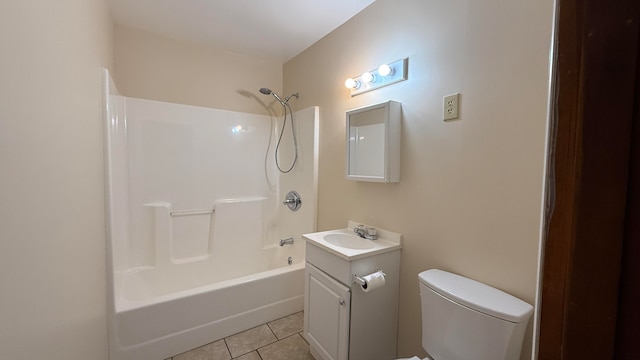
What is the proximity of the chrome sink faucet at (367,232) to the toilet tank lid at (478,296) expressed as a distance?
1.56 ft

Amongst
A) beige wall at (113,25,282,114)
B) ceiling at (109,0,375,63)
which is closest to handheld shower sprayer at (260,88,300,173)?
beige wall at (113,25,282,114)

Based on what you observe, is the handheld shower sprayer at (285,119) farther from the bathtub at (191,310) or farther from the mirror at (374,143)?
the bathtub at (191,310)

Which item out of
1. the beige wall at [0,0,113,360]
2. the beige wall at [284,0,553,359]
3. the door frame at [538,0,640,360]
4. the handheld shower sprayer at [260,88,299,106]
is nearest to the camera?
the door frame at [538,0,640,360]

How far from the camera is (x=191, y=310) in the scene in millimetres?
1778

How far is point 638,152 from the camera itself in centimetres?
25

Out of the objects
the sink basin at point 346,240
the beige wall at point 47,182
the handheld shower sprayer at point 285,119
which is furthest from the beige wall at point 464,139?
the beige wall at point 47,182

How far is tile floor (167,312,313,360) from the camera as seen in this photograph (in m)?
1.71

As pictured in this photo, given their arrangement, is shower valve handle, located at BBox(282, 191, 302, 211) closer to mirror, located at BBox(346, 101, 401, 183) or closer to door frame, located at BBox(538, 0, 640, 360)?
mirror, located at BBox(346, 101, 401, 183)

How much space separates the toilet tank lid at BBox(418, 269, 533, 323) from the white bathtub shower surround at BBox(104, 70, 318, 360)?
4.32ft

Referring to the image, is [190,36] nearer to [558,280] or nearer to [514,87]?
[514,87]

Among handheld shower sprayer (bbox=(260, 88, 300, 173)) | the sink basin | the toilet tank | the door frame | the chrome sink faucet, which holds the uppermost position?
handheld shower sprayer (bbox=(260, 88, 300, 173))

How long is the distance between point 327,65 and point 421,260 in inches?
66.3

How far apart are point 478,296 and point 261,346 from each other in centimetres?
148

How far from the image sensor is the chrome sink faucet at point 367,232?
169cm
